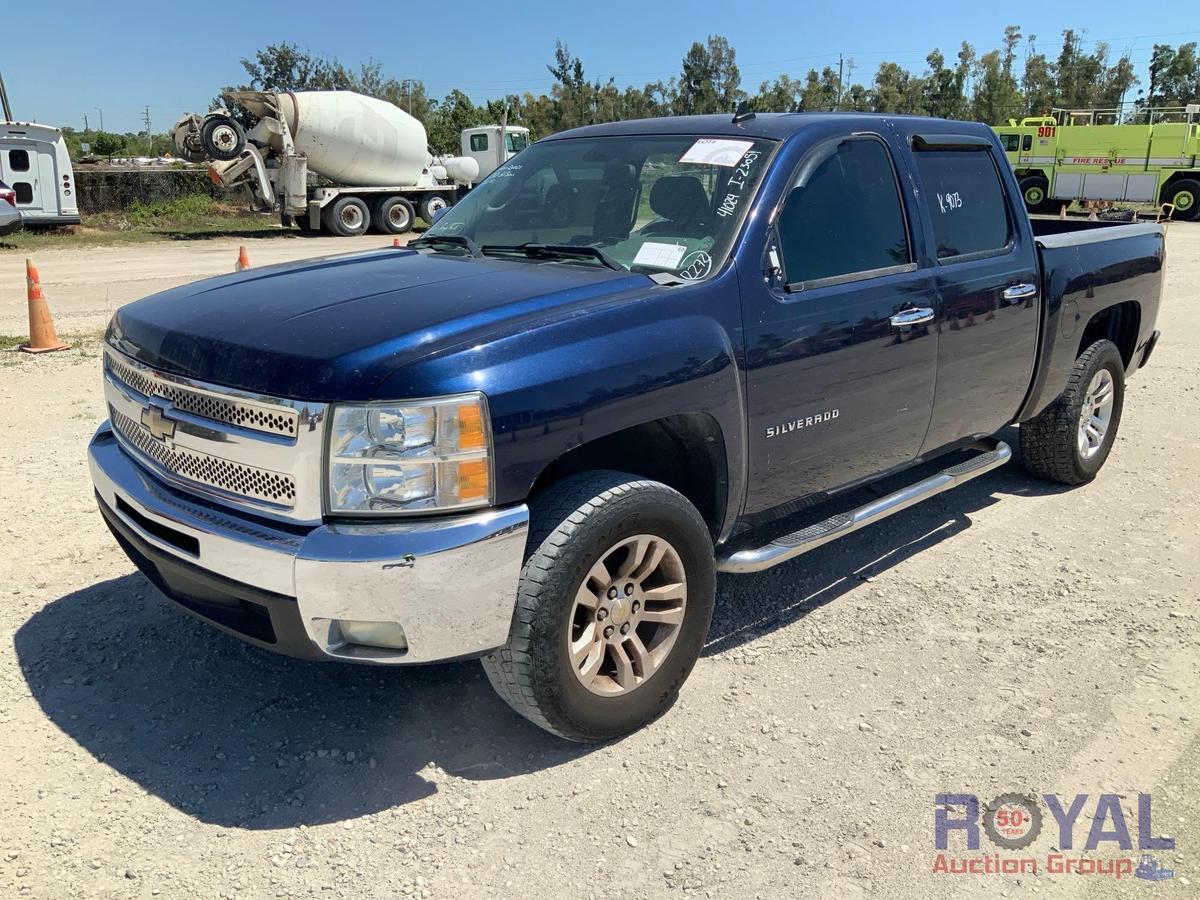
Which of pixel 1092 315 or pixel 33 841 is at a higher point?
pixel 1092 315

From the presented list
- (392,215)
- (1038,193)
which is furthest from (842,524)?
(1038,193)

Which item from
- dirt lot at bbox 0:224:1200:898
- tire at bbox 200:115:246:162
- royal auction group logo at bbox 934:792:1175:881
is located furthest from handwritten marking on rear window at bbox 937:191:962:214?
tire at bbox 200:115:246:162

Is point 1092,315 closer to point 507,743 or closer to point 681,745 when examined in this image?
point 681,745

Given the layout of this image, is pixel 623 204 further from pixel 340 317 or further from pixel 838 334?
pixel 340 317

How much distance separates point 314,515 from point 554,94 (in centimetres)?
5679

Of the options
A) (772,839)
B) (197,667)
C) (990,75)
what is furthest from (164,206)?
(990,75)

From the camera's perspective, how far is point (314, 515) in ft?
8.76

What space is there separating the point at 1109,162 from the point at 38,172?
30.6 metres

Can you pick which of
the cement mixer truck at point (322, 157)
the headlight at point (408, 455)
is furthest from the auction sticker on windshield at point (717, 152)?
the cement mixer truck at point (322, 157)

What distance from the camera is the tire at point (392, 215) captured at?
986 inches

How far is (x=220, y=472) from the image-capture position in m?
2.86

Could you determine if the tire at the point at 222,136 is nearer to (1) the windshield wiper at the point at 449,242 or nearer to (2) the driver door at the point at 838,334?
(1) the windshield wiper at the point at 449,242

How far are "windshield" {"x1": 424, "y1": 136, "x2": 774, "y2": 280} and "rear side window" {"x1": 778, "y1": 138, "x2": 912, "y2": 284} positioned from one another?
9.4 inches

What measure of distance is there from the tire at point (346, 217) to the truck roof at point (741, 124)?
21151 mm
